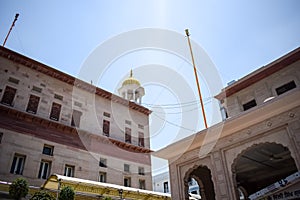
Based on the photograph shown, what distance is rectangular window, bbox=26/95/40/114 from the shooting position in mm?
16922

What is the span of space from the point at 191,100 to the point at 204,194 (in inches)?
251

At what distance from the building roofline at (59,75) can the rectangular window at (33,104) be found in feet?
8.15

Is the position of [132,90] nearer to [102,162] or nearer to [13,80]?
[102,162]

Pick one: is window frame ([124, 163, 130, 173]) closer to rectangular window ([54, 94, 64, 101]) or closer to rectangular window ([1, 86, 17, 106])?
rectangular window ([54, 94, 64, 101])

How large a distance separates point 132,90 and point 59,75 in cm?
938

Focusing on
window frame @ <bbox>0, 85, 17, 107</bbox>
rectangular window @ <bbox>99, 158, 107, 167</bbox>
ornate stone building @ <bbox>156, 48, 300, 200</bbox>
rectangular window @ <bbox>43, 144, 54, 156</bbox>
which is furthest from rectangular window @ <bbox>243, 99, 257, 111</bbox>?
window frame @ <bbox>0, 85, 17, 107</bbox>

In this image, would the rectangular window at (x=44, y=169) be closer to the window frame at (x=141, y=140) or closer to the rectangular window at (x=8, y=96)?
the rectangular window at (x=8, y=96)

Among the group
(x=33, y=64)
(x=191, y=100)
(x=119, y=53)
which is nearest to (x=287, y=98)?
(x=191, y=100)

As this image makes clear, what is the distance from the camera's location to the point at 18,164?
48.4 feet

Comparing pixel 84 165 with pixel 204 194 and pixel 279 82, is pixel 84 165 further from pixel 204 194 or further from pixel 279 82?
pixel 279 82

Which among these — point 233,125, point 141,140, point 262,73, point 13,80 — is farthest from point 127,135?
point 233,125

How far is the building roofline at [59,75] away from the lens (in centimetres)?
1722

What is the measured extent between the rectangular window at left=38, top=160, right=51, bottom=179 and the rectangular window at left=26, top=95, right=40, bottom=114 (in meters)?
3.87

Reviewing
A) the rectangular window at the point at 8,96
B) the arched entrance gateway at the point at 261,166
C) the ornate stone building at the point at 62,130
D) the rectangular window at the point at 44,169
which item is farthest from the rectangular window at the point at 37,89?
the arched entrance gateway at the point at 261,166
